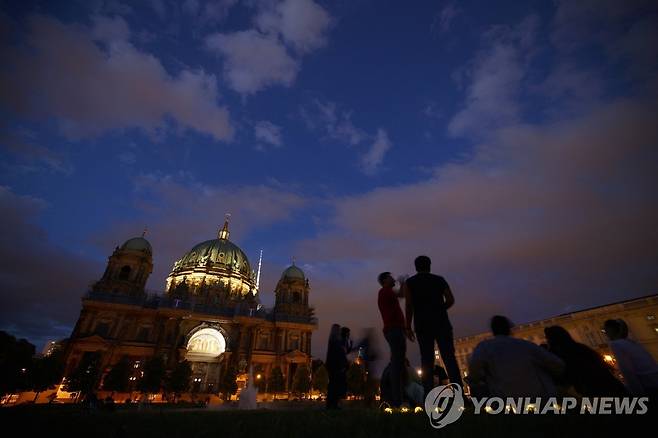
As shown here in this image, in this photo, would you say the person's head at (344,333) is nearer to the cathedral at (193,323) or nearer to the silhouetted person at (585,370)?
the silhouetted person at (585,370)

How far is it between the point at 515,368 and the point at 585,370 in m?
1.47

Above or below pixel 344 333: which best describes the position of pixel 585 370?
below

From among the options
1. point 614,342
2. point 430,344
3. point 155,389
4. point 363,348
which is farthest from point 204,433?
point 155,389

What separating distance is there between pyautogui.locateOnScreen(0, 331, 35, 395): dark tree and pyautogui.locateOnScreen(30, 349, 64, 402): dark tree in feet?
2.54

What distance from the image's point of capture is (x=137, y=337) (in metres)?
50.6

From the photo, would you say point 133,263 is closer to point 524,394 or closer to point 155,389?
point 155,389

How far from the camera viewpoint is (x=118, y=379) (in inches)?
1609

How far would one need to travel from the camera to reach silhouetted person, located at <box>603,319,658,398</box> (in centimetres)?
463

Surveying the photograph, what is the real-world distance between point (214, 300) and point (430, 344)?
6082cm

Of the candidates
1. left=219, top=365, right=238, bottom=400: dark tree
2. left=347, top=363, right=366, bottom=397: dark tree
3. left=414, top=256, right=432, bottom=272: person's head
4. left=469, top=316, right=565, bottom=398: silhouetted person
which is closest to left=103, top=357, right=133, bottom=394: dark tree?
left=219, top=365, right=238, bottom=400: dark tree
